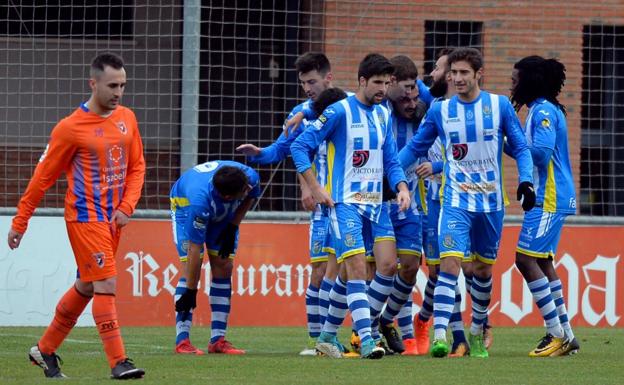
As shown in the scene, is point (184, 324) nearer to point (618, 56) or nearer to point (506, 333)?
point (506, 333)

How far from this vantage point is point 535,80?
10.6m

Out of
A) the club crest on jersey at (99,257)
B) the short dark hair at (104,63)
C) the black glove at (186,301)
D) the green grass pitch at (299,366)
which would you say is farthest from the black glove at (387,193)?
the club crest on jersey at (99,257)

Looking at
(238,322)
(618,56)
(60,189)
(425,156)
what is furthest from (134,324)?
(618,56)

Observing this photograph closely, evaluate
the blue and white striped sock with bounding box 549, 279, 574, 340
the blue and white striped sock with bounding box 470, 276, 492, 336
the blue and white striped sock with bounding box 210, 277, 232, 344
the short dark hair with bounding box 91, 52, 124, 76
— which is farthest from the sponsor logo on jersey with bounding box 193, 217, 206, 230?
the blue and white striped sock with bounding box 549, 279, 574, 340

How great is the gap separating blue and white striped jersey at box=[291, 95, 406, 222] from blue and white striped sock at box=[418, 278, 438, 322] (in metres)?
1.47

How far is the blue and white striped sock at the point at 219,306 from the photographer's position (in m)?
10.7

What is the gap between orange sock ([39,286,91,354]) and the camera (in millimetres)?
8297

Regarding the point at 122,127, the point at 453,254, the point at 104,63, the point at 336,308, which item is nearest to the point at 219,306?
the point at 336,308

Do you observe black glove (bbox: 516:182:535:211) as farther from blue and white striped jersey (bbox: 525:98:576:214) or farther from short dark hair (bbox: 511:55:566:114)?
short dark hair (bbox: 511:55:566:114)

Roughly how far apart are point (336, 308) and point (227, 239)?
1151 millimetres

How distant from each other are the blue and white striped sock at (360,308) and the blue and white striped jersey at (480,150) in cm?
90

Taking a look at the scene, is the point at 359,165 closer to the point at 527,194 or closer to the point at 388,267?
the point at 388,267

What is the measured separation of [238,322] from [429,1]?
444cm

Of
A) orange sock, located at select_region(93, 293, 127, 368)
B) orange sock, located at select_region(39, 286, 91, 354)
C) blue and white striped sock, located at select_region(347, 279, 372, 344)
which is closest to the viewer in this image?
orange sock, located at select_region(93, 293, 127, 368)
